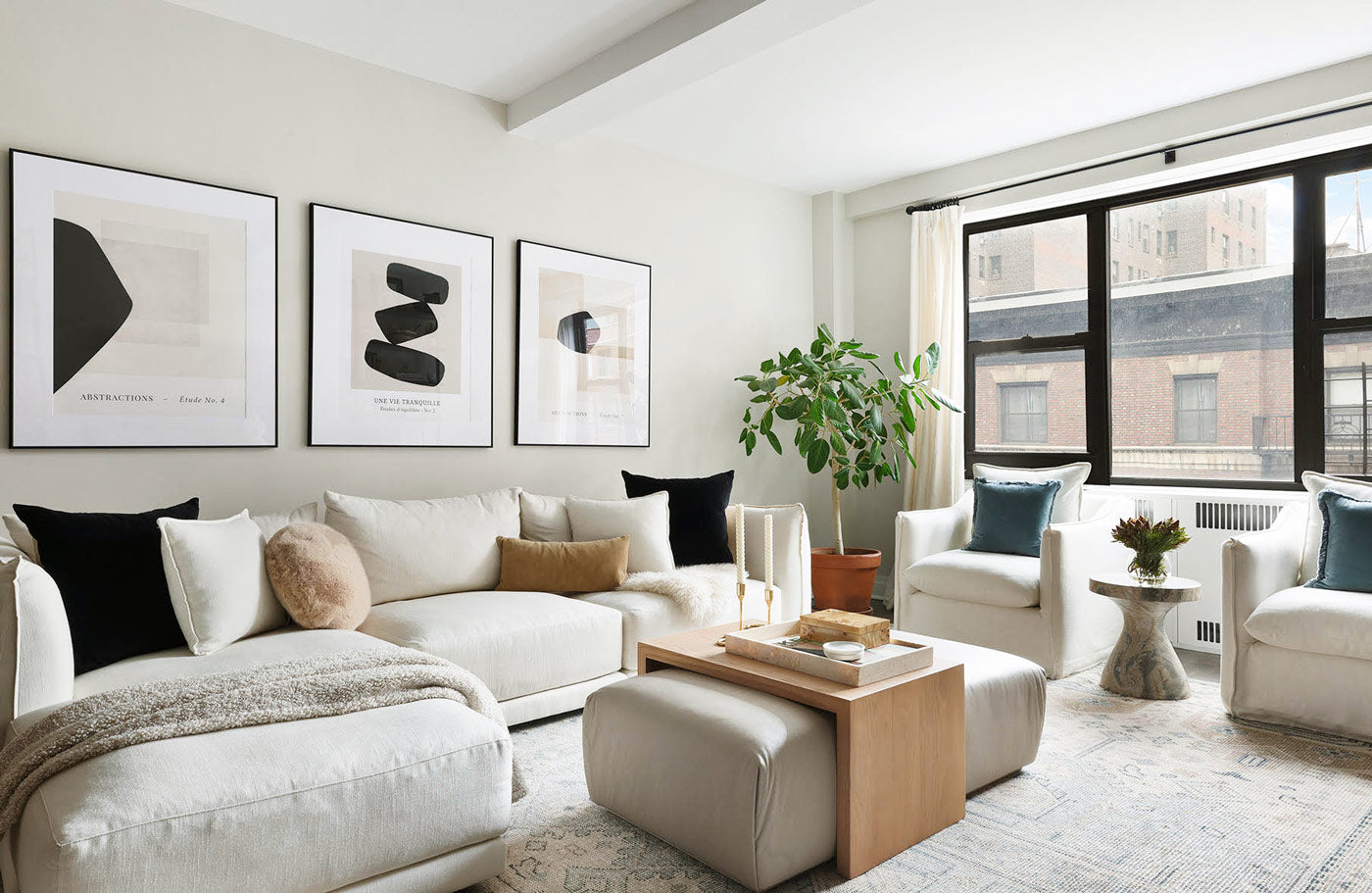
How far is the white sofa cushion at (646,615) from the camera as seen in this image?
323cm

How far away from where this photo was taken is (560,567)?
11.3 feet

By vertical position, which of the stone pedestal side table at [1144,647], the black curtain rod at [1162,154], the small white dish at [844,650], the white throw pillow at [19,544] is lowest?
the stone pedestal side table at [1144,647]

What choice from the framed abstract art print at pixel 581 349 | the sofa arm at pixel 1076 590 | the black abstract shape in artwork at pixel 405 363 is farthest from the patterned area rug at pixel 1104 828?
the framed abstract art print at pixel 581 349

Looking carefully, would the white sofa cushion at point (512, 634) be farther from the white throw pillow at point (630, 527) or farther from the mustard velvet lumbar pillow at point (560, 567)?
the white throw pillow at point (630, 527)

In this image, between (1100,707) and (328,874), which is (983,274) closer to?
(1100,707)

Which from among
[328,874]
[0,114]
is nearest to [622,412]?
[0,114]

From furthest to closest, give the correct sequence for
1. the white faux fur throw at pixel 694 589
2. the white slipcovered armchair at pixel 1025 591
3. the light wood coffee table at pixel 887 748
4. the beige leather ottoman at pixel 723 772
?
1. the white slipcovered armchair at pixel 1025 591
2. the white faux fur throw at pixel 694 589
3. the light wood coffee table at pixel 887 748
4. the beige leather ottoman at pixel 723 772

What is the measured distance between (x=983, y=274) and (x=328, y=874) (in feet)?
15.2

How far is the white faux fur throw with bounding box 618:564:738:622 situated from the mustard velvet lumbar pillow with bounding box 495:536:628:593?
10cm

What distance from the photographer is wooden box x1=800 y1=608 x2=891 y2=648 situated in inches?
90.7

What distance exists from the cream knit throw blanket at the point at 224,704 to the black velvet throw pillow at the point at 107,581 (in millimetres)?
495

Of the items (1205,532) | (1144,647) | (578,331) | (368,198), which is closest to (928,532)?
(1144,647)

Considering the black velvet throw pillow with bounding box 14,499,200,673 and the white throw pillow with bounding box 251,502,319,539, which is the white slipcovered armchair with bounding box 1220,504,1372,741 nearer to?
the white throw pillow with bounding box 251,502,319,539

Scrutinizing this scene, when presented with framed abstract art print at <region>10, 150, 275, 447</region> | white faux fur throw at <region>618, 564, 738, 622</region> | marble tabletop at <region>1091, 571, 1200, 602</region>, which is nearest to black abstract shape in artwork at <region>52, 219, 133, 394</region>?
framed abstract art print at <region>10, 150, 275, 447</region>
